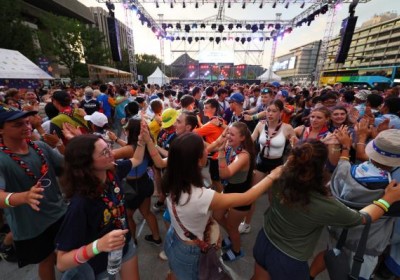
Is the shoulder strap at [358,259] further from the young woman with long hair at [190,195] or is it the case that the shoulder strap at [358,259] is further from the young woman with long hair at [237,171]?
the young woman with long hair at [237,171]

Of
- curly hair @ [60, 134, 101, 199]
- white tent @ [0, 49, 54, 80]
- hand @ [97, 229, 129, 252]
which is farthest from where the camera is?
white tent @ [0, 49, 54, 80]

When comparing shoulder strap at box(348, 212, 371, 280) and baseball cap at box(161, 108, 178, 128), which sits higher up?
baseball cap at box(161, 108, 178, 128)

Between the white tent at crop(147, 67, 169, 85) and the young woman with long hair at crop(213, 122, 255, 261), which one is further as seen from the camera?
the white tent at crop(147, 67, 169, 85)

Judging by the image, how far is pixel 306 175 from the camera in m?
1.36

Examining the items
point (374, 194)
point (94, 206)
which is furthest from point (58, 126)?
point (374, 194)

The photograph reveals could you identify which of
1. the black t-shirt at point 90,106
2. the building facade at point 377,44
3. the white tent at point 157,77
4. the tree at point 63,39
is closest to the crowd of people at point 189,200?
the black t-shirt at point 90,106

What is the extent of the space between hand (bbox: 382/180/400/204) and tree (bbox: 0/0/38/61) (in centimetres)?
2581

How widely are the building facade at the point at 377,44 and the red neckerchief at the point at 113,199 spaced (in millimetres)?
62989

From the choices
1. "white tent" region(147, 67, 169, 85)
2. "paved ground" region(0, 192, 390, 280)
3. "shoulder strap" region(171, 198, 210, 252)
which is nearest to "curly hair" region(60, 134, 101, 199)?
"shoulder strap" region(171, 198, 210, 252)

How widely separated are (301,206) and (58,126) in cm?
349

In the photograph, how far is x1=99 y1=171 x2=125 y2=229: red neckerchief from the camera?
1.44 meters

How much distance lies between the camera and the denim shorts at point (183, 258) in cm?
152

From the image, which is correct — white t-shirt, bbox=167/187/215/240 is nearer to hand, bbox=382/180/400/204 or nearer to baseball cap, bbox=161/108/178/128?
hand, bbox=382/180/400/204

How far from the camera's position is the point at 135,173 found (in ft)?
8.41
